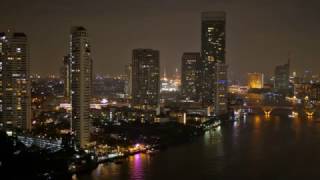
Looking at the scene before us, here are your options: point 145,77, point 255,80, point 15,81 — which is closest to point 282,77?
point 255,80

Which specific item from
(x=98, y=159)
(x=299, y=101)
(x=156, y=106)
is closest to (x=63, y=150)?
(x=98, y=159)

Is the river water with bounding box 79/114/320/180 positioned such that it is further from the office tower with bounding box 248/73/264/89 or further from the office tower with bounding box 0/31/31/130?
the office tower with bounding box 248/73/264/89

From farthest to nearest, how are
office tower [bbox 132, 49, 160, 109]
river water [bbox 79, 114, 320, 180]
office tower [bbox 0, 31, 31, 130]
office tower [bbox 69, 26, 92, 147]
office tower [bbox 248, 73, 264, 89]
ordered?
office tower [bbox 248, 73, 264, 89], office tower [bbox 132, 49, 160, 109], office tower [bbox 0, 31, 31, 130], office tower [bbox 69, 26, 92, 147], river water [bbox 79, 114, 320, 180]

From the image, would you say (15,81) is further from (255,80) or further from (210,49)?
(255,80)

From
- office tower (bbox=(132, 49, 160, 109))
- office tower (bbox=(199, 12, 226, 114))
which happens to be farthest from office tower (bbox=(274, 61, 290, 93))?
office tower (bbox=(132, 49, 160, 109))

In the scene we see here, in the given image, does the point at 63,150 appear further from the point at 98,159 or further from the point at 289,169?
the point at 289,169

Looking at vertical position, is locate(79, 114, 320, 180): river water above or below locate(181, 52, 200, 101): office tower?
below
